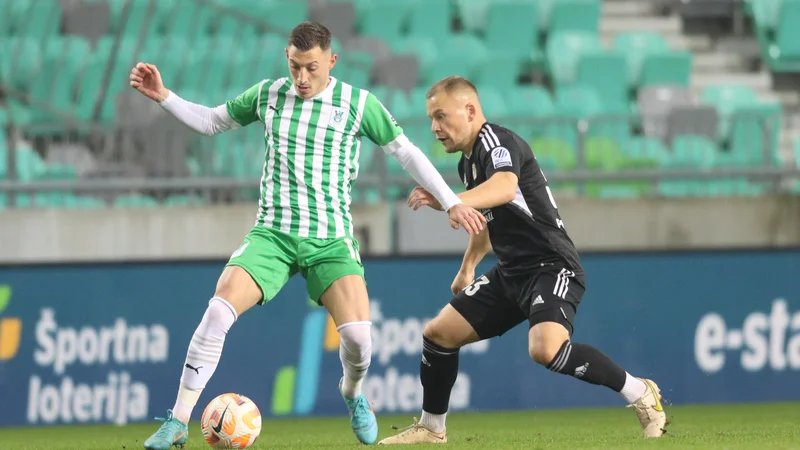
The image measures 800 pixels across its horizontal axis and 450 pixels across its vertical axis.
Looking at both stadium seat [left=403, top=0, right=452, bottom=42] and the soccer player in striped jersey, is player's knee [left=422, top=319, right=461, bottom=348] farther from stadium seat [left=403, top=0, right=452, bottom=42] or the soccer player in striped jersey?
stadium seat [left=403, top=0, right=452, bottom=42]

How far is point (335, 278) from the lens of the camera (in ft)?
22.0

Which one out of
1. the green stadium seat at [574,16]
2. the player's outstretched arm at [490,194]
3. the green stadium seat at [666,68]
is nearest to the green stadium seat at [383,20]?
the green stadium seat at [574,16]

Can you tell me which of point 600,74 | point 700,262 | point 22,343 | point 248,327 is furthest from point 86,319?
point 600,74

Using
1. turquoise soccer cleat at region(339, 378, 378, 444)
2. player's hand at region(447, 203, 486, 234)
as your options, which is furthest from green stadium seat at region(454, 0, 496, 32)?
player's hand at region(447, 203, 486, 234)

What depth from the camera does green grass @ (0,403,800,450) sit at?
6613 millimetres

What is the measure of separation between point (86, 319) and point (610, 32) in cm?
998

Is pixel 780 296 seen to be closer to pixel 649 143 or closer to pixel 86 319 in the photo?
pixel 649 143

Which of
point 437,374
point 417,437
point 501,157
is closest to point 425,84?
point 437,374

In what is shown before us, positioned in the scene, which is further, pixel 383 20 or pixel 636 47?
pixel 636 47

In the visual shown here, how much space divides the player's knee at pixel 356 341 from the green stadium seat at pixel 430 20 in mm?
10571

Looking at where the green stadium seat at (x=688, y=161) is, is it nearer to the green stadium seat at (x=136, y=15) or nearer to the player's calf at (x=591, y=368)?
the player's calf at (x=591, y=368)

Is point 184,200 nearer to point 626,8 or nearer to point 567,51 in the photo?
point 567,51

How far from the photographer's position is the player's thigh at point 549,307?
21.3ft

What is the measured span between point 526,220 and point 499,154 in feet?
1.37
